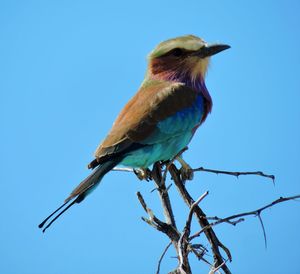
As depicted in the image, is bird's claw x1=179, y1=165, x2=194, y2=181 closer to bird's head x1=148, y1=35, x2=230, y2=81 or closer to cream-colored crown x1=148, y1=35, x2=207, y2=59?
bird's head x1=148, y1=35, x2=230, y2=81

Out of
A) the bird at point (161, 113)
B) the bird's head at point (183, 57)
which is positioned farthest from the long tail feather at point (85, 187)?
the bird's head at point (183, 57)

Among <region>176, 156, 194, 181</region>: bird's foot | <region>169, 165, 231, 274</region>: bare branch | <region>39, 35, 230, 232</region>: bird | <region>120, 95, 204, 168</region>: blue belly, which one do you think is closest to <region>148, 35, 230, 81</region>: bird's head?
<region>39, 35, 230, 232</region>: bird

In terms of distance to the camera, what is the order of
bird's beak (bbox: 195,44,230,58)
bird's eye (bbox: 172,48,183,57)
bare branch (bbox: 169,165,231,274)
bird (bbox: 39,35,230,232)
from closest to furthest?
bare branch (bbox: 169,165,231,274)
bird (bbox: 39,35,230,232)
bird's beak (bbox: 195,44,230,58)
bird's eye (bbox: 172,48,183,57)

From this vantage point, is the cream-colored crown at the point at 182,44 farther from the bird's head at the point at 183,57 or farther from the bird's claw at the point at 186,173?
the bird's claw at the point at 186,173

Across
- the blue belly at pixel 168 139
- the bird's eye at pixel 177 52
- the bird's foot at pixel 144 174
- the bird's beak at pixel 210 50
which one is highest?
the bird's eye at pixel 177 52

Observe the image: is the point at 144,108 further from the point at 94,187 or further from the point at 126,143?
the point at 94,187

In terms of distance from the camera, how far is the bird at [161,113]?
141 inches

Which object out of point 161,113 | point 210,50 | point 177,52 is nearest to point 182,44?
point 177,52

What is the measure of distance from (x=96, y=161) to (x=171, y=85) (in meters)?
1.11

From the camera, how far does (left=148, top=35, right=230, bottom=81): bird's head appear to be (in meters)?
4.44

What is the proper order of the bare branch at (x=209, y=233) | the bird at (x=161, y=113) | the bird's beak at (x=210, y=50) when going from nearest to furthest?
the bare branch at (x=209, y=233) → the bird at (x=161, y=113) → the bird's beak at (x=210, y=50)

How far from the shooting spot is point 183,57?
14.8ft

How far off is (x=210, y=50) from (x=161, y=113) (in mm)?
779

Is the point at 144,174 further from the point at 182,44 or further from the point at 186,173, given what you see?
the point at 182,44
